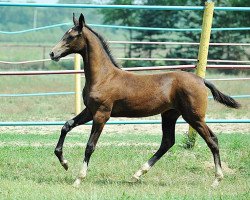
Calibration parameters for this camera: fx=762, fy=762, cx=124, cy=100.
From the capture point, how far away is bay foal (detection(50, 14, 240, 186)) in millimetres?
8805

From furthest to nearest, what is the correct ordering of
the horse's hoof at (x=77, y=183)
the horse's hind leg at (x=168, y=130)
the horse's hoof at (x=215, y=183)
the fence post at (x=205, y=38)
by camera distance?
the fence post at (x=205, y=38) < the horse's hind leg at (x=168, y=130) < the horse's hoof at (x=215, y=183) < the horse's hoof at (x=77, y=183)

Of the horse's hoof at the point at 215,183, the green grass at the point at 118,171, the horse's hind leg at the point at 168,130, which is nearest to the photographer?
the green grass at the point at 118,171

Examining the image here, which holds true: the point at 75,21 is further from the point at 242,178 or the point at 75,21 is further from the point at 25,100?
the point at 25,100

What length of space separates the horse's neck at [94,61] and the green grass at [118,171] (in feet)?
4.05

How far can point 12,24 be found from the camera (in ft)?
287

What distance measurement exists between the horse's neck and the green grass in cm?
123

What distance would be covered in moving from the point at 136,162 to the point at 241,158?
1464 mm

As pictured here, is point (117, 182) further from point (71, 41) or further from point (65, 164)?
point (71, 41)

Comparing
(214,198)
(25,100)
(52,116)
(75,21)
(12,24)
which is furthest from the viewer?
(12,24)

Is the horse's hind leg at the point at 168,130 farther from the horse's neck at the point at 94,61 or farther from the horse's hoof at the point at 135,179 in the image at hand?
the horse's neck at the point at 94,61

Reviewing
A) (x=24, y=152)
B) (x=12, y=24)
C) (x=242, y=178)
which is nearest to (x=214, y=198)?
(x=242, y=178)

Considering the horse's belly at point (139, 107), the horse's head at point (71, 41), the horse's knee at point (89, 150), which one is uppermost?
the horse's head at point (71, 41)

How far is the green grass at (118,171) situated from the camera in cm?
796

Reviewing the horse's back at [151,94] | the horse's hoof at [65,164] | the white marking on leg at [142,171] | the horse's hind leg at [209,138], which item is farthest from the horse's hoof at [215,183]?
the horse's hoof at [65,164]
